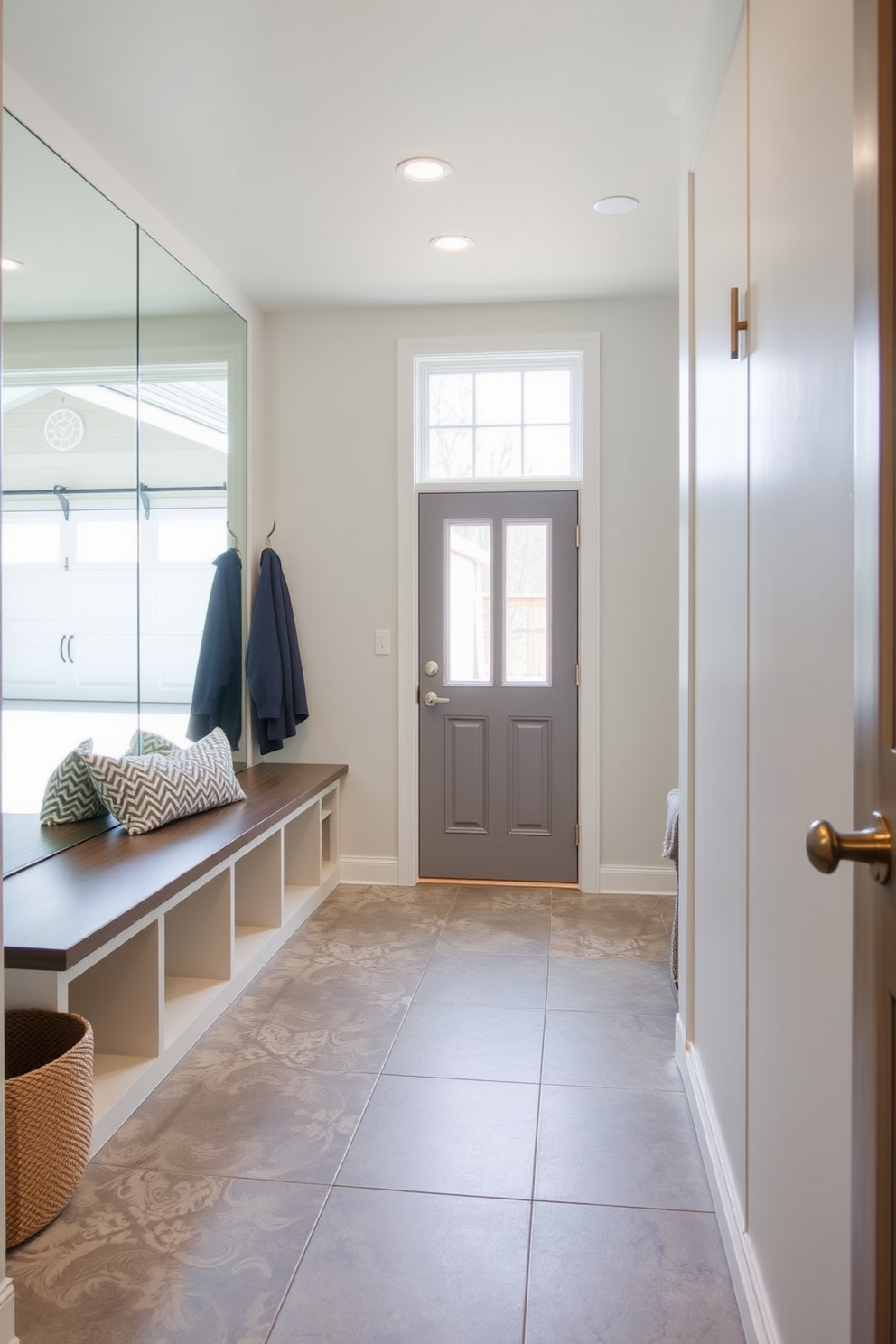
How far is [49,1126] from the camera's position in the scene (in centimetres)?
180

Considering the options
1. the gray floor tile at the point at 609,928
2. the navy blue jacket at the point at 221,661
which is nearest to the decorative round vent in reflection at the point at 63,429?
the navy blue jacket at the point at 221,661

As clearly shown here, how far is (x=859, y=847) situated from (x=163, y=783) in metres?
2.59

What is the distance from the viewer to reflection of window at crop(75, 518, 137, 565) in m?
2.77

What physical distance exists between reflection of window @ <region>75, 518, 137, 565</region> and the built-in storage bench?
83 cm

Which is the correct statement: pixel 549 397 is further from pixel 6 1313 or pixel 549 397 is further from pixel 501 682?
pixel 6 1313

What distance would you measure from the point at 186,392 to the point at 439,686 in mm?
1610

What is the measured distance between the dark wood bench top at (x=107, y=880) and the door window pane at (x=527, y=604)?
1.23 m

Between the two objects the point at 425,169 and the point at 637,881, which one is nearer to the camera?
the point at 425,169

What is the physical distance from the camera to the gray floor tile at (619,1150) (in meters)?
1.97

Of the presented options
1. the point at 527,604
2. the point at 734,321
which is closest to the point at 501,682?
the point at 527,604

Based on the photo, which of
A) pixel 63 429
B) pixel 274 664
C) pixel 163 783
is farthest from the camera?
pixel 274 664

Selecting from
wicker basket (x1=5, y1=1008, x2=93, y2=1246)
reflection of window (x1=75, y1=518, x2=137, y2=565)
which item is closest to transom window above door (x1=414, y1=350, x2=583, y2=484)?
reflection of window (x1=75, y1=518, x2=137, y2=565)

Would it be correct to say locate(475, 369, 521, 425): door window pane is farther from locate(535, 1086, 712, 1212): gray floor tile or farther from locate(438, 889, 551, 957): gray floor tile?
locate(535, 1086, 712, 1212): gray floor tile

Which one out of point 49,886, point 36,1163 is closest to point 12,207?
point 49,886
